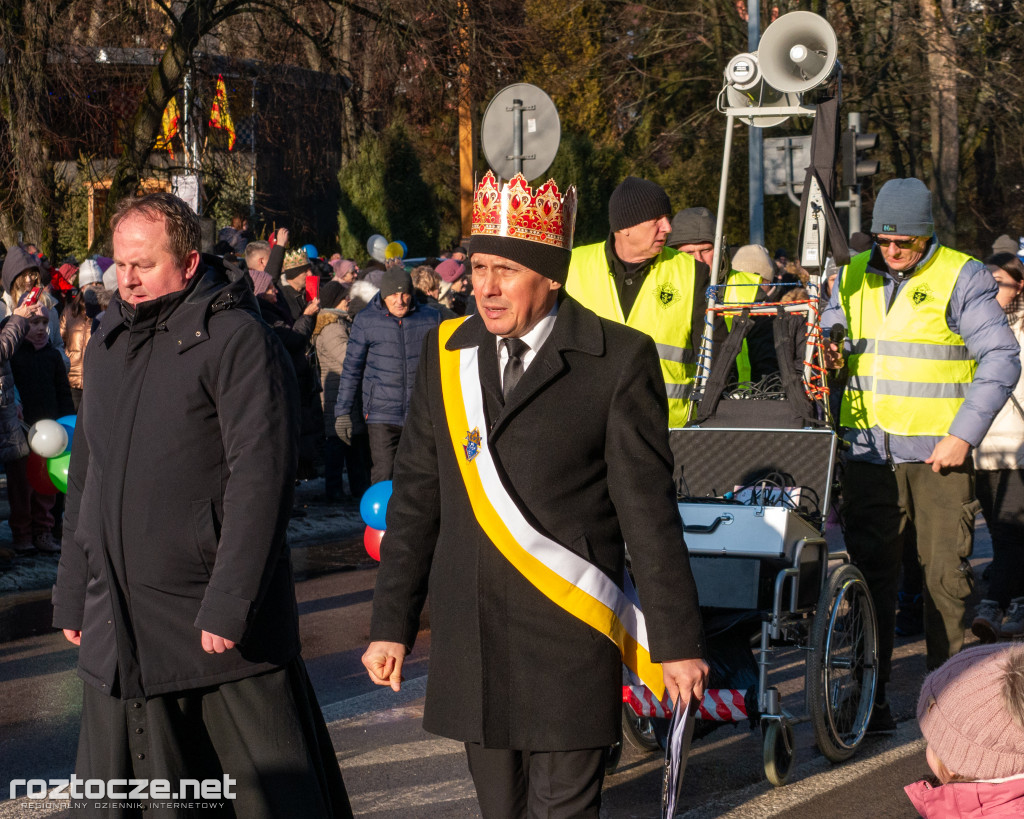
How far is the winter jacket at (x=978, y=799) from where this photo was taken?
2.27 metres

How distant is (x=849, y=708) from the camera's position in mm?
5711

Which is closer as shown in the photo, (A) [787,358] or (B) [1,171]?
(A) [787,358]

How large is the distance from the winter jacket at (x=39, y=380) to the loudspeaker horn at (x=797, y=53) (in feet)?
17.4

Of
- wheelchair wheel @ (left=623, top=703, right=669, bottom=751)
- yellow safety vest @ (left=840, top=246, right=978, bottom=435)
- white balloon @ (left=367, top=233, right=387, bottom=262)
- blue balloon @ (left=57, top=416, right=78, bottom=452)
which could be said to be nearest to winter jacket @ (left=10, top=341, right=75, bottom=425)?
blue balloon @ (left=57, top=416, right=78, bottom=452)

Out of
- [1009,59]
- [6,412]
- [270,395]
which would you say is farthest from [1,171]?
[1009,59]

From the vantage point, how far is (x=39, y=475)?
9258 millimetres

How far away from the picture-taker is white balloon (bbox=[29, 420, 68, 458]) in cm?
893

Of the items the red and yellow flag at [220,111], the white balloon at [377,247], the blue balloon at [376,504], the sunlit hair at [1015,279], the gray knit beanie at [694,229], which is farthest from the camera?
the white balloon at [377,247]

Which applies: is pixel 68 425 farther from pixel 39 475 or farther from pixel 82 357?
pixel 82 357

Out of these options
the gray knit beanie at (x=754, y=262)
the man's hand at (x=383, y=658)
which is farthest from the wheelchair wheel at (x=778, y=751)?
the gray knit beanie at (x=754, y=262)

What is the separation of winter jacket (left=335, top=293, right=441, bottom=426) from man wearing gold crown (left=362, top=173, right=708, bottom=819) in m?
6.46

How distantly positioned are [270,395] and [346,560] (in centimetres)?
659

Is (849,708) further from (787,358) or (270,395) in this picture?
(270,395)

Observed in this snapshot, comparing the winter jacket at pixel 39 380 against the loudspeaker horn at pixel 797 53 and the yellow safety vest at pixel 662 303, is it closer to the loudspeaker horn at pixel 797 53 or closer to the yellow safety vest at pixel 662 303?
the yellow safety vest at pixel 662 303
